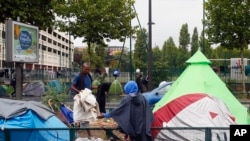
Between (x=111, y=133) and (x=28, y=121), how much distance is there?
1536mm

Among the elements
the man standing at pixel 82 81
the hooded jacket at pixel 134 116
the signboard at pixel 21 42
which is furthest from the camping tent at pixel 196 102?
the signboard at pixel 21 42

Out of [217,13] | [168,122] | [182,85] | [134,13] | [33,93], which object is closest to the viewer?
[168,122]

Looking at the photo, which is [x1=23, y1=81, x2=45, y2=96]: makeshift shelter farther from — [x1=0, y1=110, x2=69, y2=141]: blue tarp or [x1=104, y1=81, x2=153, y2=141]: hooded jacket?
[x1=104, y1=81, x2=153, y2=141]: hooded jacket

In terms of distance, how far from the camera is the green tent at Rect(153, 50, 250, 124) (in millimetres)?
9703

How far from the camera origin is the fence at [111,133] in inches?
268

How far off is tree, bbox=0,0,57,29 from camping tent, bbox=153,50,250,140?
35.6ft

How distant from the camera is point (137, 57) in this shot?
4791 cm

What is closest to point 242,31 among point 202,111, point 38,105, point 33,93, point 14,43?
point 33,93

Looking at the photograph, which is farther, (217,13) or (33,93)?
(217,13)

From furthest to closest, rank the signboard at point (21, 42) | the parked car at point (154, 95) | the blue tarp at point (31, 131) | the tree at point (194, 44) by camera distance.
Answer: the tree at point (194, 44) → the parked car at point (154, 95) → the signboard at point (21, 42) → the blue tarp at point (31, 131)

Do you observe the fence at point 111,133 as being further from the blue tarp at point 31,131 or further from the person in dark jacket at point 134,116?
the person in dark jacket at point 134,116

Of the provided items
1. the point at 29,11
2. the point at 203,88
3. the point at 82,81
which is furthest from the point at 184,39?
the point at 203,88

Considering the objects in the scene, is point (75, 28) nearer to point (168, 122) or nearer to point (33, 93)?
point (33, 93)

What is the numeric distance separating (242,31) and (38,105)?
18.3 m
